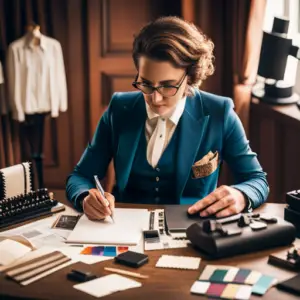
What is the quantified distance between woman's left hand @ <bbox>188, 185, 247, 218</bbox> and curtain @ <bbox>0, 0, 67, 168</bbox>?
2.51 metres

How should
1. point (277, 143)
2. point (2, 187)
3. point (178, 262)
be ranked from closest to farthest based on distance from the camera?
point (178, 262), point (2, 187), point (277, 143)

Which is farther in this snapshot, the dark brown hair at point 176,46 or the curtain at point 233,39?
the curtain at point 233,39

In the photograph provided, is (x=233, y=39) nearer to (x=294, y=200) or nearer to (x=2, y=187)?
(x=294, y=200)

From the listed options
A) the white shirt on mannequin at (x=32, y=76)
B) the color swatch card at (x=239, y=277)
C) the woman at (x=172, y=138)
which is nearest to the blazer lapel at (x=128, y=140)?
the woman at (x=172, y=138)

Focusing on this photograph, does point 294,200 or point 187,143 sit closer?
point 294,200

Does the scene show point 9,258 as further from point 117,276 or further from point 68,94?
point 68,94

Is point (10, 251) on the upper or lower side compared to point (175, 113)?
lower

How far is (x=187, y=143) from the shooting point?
2.41 metres

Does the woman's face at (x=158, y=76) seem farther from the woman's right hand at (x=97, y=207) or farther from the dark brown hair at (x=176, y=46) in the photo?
the woman's right hand at (x=97, y=207)

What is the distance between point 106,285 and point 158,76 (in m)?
0.84

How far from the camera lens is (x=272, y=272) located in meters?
1.69

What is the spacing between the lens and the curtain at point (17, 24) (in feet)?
14.0

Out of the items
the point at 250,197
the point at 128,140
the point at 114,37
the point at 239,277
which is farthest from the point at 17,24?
the point at 239,277

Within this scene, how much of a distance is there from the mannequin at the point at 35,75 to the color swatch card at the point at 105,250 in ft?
7.72
